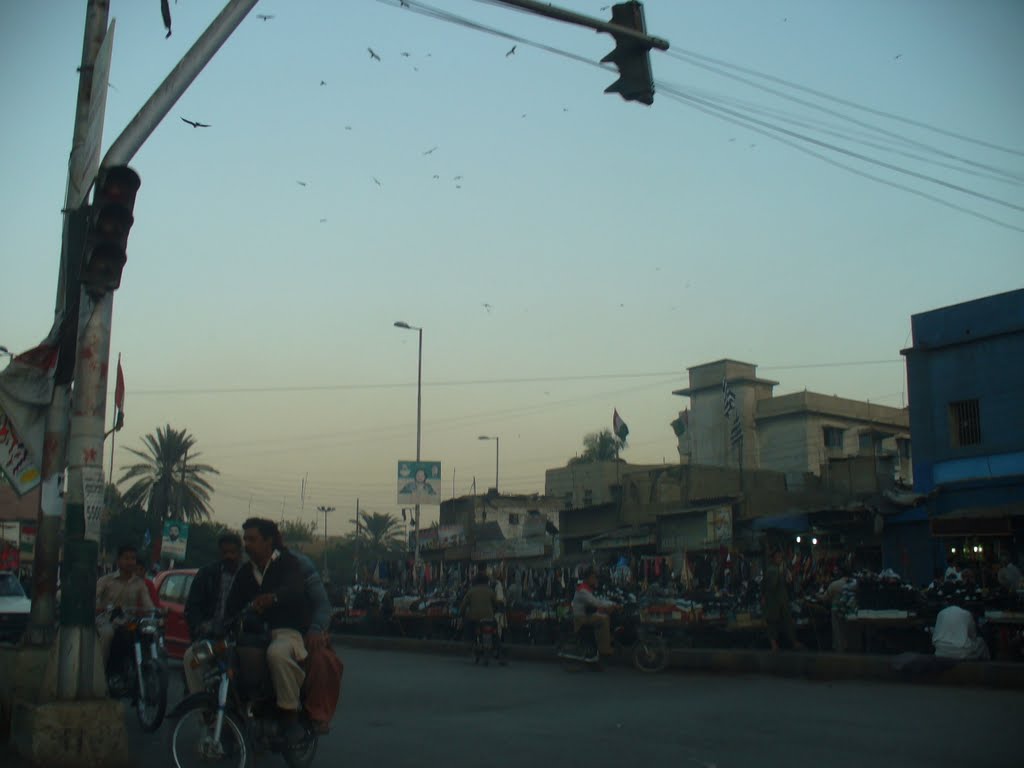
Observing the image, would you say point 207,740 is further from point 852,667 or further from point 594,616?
point 594,616

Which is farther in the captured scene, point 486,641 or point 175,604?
point 486,641

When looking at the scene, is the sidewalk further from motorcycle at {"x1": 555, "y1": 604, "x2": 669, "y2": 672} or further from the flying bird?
the flying bird

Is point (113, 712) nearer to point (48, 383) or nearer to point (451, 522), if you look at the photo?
point (48, 383)

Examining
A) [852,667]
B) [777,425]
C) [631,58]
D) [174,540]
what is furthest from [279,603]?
[777,425]

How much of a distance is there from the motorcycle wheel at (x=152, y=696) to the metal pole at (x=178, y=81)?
475 cm

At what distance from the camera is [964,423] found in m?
26.3

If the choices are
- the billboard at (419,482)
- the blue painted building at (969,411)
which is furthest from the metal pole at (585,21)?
the billboard at (419,482)

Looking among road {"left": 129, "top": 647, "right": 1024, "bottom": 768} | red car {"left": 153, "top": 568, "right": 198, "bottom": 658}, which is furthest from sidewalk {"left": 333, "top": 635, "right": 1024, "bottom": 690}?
red car {"left": 153, "top": 568, "right": 198, "bottom": 658}

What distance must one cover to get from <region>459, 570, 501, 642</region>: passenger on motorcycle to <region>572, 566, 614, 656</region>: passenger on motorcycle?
2.72 metres

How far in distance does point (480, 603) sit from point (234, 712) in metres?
13.7

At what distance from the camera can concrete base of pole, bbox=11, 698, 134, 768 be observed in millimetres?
6891

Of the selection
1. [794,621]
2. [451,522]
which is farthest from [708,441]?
[794,621]

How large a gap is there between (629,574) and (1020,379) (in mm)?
11097

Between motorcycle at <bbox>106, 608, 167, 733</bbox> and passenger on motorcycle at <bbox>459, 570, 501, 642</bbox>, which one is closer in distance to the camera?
motorcycle at <bbox>106, 608, 167, 733</bbox>
